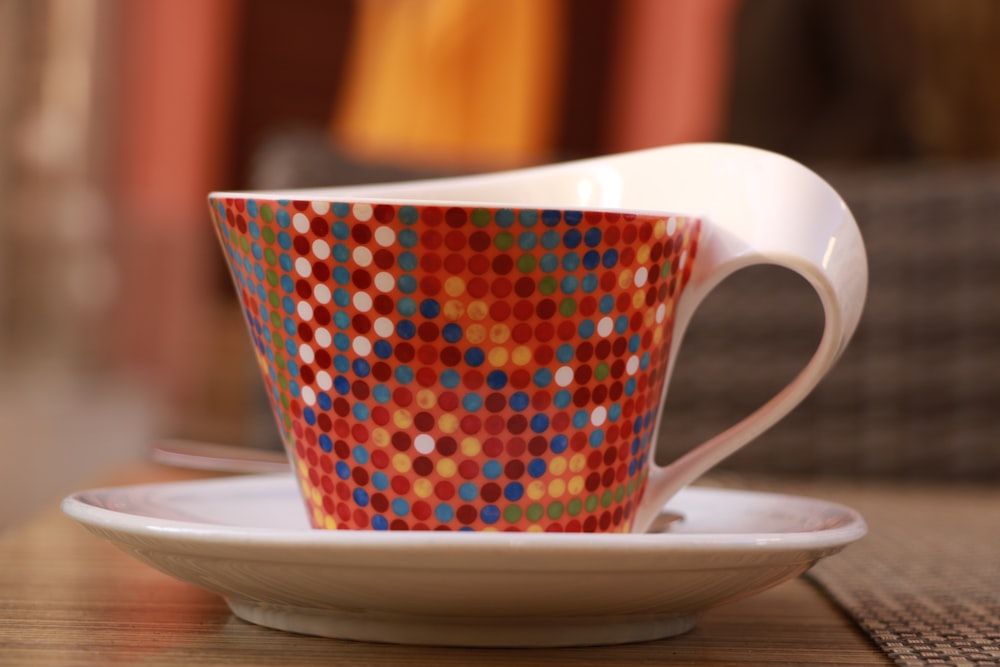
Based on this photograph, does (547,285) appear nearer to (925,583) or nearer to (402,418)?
(402,418)

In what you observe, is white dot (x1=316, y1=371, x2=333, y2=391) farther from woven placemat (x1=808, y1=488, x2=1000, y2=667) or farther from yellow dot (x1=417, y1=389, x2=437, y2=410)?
woven placemat (x1=808, y1=488, x2=1000, y2=667)

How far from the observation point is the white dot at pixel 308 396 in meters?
0.32

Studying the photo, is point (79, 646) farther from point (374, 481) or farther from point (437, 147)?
point (437, 147)

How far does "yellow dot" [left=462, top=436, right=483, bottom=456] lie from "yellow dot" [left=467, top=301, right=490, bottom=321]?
0.11ft

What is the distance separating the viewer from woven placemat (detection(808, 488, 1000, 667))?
0.94ft

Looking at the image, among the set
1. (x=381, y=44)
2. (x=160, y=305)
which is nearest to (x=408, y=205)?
(x=381, y=44)

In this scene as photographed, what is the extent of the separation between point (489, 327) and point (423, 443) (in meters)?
0.04

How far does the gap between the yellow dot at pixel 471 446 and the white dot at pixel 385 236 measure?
0.18 ft

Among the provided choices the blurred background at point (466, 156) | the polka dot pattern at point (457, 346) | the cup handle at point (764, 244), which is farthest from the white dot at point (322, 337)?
→ the blurred background at point (466, 156)

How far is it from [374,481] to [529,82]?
2413 mm

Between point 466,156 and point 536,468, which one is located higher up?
point 466,156

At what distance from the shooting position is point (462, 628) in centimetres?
27

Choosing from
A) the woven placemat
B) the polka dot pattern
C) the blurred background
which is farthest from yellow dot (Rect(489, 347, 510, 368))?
the blurred background

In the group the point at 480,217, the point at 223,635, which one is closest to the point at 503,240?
the point at 480,217
